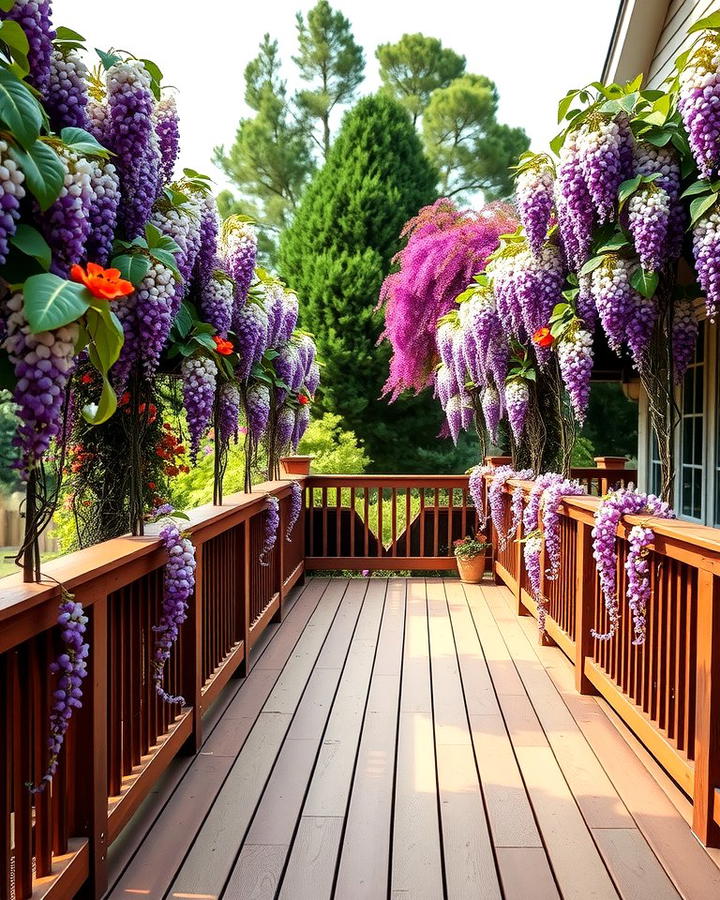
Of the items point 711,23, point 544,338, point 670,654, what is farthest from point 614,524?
point 711,23

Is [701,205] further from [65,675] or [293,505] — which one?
[293,505]

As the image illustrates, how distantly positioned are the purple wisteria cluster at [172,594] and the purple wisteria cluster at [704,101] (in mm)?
2166

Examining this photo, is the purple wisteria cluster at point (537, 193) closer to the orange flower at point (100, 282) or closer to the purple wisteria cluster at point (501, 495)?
the purple wisteria cluster at point (501, 495)

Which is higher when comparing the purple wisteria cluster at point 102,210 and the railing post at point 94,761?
the purple wisteria cluster at point 102,210

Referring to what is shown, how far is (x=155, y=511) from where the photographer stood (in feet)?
9.11

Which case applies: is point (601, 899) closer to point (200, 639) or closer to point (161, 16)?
point (200, 639)

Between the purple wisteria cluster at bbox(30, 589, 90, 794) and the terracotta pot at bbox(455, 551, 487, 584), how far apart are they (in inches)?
198

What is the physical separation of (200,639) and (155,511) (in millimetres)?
545

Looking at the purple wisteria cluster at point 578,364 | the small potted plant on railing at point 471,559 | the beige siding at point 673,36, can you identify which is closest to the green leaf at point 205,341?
the purple wisteria cluster at point 578,364

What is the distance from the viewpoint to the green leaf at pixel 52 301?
1210 mm

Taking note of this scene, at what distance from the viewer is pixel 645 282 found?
2.89m

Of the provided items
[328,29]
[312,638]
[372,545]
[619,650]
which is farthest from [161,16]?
[619,650]

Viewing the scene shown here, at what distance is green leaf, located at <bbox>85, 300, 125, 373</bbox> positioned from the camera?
4.41 feet

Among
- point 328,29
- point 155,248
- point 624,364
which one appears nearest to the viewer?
point 155,248
